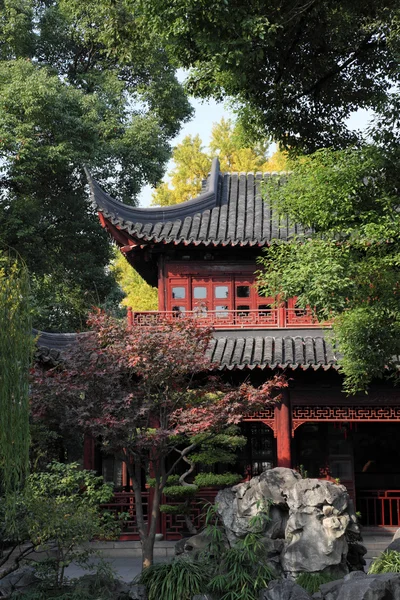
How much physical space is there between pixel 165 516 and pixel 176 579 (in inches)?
237

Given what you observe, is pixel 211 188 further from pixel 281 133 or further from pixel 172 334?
pixel 172 334

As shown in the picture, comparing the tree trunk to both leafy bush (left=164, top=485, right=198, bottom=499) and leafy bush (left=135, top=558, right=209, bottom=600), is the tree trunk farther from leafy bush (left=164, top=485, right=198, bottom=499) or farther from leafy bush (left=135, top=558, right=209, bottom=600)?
leafy bush (left=164, top=485, right=198, bottom=499)

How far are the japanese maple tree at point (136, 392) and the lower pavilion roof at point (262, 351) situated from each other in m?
2.66

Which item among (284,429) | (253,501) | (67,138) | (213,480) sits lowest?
(253,501)

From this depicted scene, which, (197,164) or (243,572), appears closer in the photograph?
(243,572)

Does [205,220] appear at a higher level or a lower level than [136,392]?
higher

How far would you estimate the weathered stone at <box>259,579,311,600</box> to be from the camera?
8773mm

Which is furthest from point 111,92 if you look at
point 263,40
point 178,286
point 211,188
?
point 263,40

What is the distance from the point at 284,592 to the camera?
348 inches

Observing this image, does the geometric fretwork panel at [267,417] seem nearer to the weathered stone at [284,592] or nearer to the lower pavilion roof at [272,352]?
the lower pavilion roof at [272,352]

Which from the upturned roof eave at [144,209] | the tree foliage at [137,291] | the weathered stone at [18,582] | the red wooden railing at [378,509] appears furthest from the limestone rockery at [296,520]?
the tree foliage at [137,291]

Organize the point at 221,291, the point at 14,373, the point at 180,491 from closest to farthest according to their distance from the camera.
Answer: the point at 14,373, the point at 180,491, the point at 221,291

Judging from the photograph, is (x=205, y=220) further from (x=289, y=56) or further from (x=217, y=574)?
(x=217, y=574)

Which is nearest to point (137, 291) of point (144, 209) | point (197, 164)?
point (197, 164)
